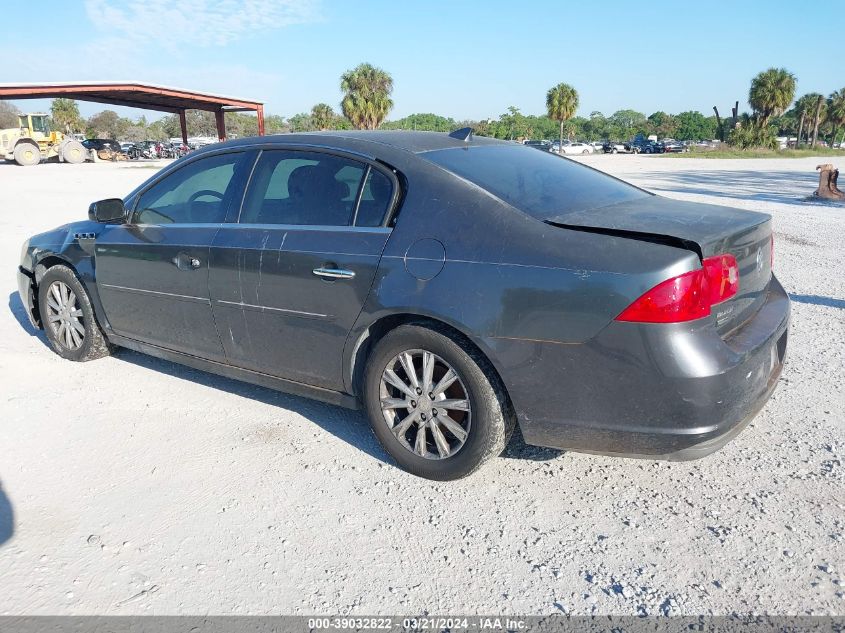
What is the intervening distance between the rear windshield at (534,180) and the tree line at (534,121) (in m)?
18.1

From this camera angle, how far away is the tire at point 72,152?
3731 centimetres

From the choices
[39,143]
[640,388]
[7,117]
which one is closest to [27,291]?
Result: [640,388]

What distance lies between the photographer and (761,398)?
2.95 m

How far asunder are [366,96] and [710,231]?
56.9 m

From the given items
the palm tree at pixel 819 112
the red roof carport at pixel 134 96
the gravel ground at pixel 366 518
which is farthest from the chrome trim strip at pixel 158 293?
the palm tree at pixel 819 112

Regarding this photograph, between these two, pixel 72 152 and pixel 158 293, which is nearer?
pixel 158 293

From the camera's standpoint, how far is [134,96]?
3716 cm

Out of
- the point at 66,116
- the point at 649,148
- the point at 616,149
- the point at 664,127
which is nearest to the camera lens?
the point at 649,148

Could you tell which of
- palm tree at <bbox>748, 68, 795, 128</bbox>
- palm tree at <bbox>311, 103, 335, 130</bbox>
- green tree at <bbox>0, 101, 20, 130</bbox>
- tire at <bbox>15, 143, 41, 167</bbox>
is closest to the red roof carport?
tire at <bbox>15, 143, 41, 167</bbox>

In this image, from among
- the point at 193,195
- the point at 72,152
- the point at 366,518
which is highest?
the point at 72,152

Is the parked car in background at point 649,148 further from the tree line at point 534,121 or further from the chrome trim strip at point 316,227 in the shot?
the chrome trim strip at point 316,227

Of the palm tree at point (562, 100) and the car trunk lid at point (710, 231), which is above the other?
the palm tree at point (562, 100)

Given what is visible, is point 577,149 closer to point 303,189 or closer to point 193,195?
point 193,195

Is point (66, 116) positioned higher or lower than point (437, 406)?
higher
